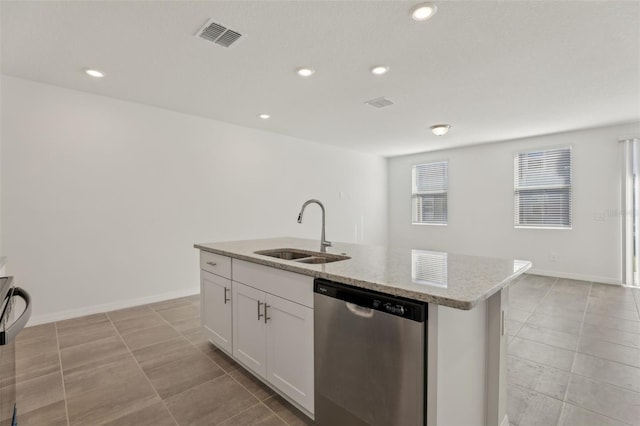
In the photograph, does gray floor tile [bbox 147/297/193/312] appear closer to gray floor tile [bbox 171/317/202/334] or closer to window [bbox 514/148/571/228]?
gray floor tile [bbox 171/317/202/334]

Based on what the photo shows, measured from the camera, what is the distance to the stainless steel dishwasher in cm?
113

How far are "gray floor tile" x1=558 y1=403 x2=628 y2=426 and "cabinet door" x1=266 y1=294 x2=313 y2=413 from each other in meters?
1.44

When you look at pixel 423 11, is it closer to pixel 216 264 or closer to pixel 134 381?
pixel 216 264

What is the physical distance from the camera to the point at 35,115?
3027 millimetres

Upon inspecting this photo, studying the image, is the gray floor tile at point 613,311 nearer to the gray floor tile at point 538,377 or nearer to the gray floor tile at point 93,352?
the gray floor tile at point 538,377

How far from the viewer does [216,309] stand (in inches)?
93.7

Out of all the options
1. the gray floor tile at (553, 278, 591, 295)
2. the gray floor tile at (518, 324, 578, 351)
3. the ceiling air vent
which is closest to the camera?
the gray floor tile at (518, 324, 578, 351)

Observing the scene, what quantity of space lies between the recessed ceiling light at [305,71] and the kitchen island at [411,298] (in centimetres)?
164

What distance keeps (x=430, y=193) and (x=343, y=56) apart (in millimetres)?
4964

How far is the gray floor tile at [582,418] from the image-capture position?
5.41 ft

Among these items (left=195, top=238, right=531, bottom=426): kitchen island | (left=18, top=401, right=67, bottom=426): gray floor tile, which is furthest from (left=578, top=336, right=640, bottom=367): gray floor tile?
(left=18, top=401, right=67, bottom=426): gray floor tile

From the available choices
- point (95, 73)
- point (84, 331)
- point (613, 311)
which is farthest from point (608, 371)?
point (95, 73)

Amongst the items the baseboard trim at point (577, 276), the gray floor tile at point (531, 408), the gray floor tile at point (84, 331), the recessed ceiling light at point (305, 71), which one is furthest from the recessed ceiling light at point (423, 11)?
the baseboard trim at point (577, 276)

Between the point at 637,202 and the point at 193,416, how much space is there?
6156 millimetres
